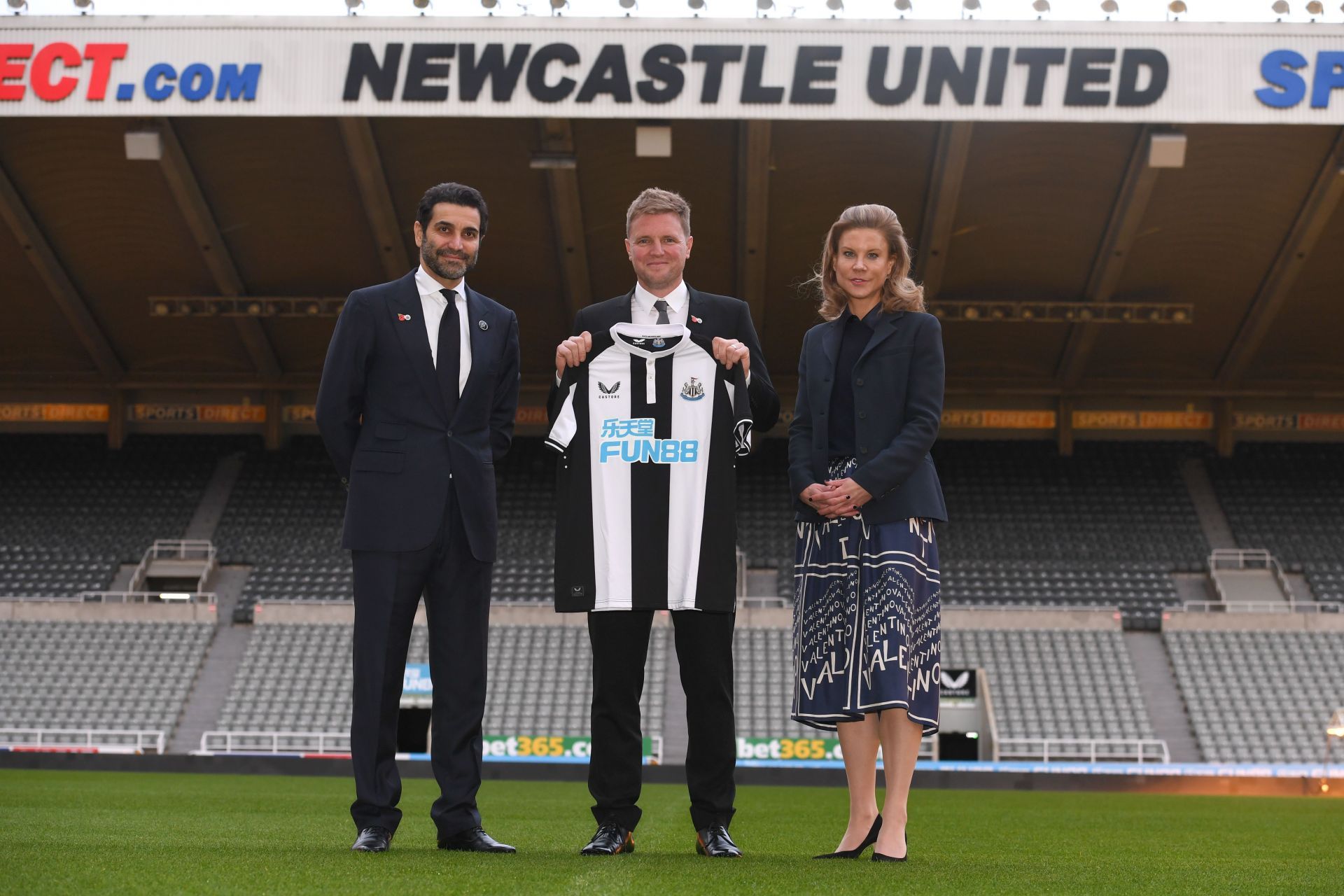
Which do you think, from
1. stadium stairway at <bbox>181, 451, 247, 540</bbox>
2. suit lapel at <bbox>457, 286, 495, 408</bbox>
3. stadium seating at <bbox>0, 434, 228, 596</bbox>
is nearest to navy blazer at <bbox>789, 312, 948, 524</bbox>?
suit lapel at <bbox>457, 286, 495, 408</bbox>

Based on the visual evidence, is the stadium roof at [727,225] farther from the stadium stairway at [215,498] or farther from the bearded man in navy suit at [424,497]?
the bearded man in navy suit at [424,497]

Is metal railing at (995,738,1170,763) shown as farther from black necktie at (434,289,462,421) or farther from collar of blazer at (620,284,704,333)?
black necktie at (434,289,462,421)

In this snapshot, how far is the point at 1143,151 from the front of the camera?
15.9 m

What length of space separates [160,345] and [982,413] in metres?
13.5

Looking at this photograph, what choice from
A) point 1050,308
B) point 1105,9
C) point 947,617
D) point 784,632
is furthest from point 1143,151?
point 784,632

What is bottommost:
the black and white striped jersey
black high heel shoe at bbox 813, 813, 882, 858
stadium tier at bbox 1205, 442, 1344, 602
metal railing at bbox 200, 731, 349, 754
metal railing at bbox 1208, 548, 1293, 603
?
black high heel shoe at bbox 813, 813, 882, 858

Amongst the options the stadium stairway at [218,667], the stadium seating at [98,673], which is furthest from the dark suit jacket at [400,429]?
the stadium seating at [98,673]

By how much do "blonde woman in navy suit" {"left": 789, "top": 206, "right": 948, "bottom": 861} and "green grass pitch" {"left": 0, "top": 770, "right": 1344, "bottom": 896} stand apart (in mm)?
372

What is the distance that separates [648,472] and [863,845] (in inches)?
48.6

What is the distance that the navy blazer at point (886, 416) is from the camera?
3.70 metres

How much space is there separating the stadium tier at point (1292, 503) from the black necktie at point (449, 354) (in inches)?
722

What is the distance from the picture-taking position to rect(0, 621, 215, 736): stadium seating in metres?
16.7

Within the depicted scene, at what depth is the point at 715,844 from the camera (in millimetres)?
3713

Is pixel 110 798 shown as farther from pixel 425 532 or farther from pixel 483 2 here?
pixel 483 2
